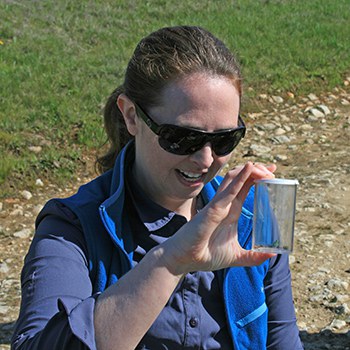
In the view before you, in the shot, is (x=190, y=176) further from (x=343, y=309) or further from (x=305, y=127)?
(x=305, y=127)

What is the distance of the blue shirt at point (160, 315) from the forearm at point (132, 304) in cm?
4

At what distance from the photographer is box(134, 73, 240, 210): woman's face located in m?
2.32

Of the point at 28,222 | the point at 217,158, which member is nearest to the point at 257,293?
the point at 217,158

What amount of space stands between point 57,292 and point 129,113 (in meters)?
0.69

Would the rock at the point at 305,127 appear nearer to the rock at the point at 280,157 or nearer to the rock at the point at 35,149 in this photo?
the rock at the point at 280,157

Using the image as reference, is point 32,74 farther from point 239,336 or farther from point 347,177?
A: point 239,336

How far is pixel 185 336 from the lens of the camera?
7.77ft

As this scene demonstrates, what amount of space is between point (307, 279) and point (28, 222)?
2.13 m

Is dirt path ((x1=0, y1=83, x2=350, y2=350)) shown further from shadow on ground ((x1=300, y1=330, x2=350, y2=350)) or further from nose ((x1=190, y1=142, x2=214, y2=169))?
nose ((x1=190, y1=142, x2=214, y2=169))

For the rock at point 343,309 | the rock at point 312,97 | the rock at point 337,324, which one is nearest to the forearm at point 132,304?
the rock at point 337,324

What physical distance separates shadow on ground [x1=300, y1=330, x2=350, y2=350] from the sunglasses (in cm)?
265

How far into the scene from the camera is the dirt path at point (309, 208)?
198 inches

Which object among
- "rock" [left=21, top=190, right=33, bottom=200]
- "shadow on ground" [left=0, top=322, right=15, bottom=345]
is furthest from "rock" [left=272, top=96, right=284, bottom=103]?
"shadow on ground" [left=0, top=322, right=15, bottom=345]

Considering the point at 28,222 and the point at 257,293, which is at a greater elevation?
the point at 257,293
